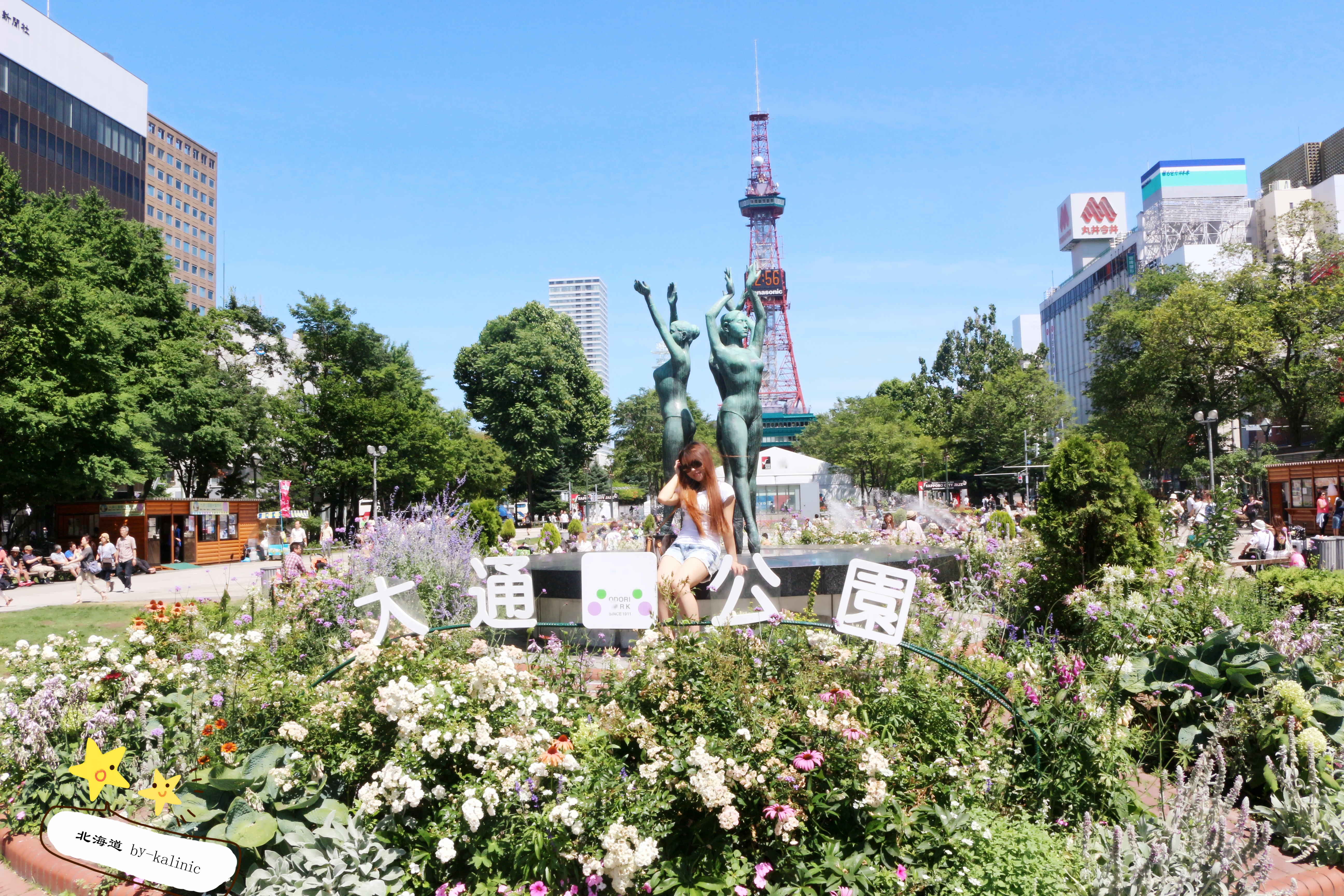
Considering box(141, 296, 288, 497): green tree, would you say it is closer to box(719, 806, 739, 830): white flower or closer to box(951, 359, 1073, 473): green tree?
box(719, 806, 739, 830): white flower

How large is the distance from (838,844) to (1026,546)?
267 inches

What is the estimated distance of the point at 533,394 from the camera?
50.7m

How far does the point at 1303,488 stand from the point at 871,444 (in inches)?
1294

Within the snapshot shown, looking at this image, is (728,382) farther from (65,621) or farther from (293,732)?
(65,621)

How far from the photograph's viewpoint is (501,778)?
3.48m

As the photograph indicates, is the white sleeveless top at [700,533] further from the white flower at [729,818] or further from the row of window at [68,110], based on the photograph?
the row of window at [68,110]

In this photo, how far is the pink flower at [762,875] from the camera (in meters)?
3.27

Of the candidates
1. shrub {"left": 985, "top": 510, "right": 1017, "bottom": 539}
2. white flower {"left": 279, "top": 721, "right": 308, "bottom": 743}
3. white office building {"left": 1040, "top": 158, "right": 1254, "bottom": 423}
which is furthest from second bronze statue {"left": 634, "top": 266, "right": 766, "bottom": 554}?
white office building {"left": 1040, "top": 158, "right": 1254, "bottom": 423}

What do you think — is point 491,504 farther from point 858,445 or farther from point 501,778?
point 858,445

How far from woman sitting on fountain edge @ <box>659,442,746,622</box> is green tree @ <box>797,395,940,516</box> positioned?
5111 cm

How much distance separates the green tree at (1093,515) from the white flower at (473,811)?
6.59 metres

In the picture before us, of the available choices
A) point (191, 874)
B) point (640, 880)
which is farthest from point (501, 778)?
point (191, 874)

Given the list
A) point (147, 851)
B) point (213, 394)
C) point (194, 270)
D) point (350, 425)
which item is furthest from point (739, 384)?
point (194, 270)

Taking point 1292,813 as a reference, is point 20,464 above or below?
above
